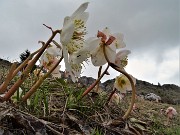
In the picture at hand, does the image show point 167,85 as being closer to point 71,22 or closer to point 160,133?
point 160,133

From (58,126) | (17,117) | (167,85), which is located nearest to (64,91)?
(58,126)

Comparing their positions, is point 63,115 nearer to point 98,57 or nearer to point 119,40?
point 98,57

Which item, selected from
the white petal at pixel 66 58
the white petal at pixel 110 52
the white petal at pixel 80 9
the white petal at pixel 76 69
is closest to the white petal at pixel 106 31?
the white petal at pixel 110 52

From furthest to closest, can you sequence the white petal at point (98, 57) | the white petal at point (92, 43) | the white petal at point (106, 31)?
the white petal at point (106, 31) → the white petal at point (98, 57) → the white petal at point (92, 43)

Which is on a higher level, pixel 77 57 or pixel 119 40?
pixel 119 40

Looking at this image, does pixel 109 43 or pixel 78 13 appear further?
pixel 109 43

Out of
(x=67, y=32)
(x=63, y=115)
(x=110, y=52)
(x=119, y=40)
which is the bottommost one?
(x=63, y=115)

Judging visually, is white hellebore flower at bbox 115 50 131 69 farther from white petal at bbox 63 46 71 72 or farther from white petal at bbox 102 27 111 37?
white petal at bbox 63 46 71 72

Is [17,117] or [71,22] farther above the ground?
[71,22]

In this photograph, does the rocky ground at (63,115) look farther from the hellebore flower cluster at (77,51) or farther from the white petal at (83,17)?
the white petal at (83,17)

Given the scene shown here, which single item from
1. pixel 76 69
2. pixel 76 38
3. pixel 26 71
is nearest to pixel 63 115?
pixel 76 69

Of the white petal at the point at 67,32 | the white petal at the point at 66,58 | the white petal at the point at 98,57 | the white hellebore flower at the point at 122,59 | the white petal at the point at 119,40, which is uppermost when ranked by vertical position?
the white petal at the point at 119,40
